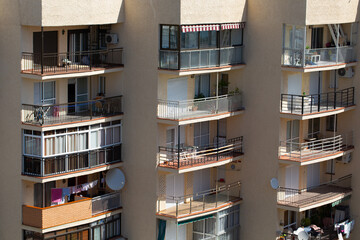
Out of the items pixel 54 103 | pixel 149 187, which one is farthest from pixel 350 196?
pixel 54 103

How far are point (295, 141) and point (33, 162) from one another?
15503 millimetres

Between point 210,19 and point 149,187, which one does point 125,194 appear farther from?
point 210,19

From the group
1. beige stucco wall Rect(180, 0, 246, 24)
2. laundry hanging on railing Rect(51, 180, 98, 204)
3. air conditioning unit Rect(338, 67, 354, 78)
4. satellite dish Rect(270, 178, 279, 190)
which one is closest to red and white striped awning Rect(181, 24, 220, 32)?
beige stucco wall Rect(180, 0, 246, 24)

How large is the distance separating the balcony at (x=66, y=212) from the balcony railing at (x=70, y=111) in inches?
175

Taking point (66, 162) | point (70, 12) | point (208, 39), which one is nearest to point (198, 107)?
point (208, 39)

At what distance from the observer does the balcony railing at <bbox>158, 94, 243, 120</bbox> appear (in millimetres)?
57781

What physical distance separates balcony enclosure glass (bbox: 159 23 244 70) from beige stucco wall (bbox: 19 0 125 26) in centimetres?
284

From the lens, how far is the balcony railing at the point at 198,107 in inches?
2275

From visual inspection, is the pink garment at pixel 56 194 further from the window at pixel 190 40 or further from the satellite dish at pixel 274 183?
the satellite dish at pixel 274 183

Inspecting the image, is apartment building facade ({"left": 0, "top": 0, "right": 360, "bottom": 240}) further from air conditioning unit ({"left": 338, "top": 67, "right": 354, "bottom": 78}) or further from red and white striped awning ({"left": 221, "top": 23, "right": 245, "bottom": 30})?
red and white striped awning ({"left": 221, "top": 23, "right": 245, "bottom": 30})

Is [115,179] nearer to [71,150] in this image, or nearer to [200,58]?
[71,150]

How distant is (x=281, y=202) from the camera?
199 ft

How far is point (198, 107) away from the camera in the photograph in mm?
59250

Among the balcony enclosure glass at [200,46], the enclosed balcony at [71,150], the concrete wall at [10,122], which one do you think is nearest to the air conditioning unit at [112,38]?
the balcony enclosure glass at [200,46]
